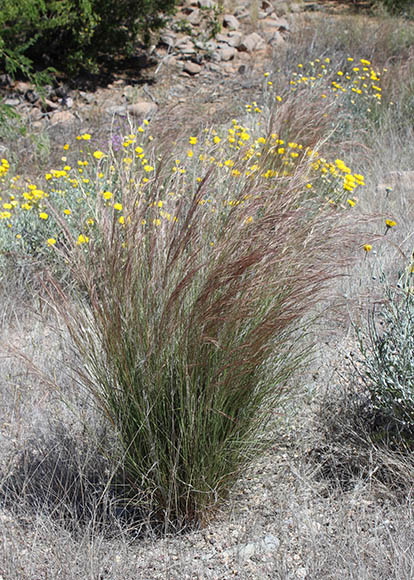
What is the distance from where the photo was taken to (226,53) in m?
10.7

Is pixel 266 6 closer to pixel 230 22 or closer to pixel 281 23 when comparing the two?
pixel 281 23

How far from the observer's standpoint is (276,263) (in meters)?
2.15

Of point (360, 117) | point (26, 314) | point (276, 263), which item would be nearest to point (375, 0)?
point (360, 117)

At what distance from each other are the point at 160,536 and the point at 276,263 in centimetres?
108

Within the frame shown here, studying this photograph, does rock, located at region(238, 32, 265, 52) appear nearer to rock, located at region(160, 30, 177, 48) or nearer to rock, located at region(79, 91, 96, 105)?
rock, located at region(160, 30, 177, 48)

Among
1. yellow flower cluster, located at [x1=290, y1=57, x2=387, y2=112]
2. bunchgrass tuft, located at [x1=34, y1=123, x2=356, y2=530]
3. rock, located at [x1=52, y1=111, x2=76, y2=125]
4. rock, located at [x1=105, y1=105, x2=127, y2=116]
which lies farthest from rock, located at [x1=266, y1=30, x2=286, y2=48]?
bunchgrass tuft, located at [x1=34, y1=123, x2=356, y2=530]

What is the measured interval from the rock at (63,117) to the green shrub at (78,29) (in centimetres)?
76

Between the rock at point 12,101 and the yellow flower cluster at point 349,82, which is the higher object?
the yellow flower cluster at point 349,82

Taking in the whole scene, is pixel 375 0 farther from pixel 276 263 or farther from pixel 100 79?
pixel 276 263

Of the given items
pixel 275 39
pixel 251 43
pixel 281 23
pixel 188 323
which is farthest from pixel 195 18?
pixel 188 323

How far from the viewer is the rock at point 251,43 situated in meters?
10.9

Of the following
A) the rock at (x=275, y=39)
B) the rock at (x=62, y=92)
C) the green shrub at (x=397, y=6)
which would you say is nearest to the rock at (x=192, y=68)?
the rock at (x=275, y=39)

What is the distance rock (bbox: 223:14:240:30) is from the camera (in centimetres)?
1162

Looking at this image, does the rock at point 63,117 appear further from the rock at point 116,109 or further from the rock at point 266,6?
the rock at point 266,6
